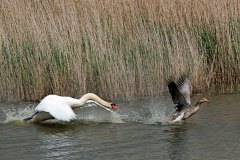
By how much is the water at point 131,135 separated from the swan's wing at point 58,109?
0.65ft

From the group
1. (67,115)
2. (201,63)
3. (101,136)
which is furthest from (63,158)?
(201,63)

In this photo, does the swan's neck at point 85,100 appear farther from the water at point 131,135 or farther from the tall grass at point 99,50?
the tall grass at point 99,50

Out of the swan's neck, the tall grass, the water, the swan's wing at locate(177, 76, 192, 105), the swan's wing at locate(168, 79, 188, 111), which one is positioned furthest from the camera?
the tall grass

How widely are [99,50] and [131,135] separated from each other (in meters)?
2.76

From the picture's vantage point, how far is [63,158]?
6.91 m

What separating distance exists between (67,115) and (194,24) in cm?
389

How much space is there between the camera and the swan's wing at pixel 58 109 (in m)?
8.86

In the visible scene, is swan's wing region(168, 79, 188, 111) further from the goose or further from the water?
the water

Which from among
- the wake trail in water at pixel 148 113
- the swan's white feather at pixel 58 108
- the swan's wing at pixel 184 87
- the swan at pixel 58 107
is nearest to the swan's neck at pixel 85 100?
the swan at pixel 58 107

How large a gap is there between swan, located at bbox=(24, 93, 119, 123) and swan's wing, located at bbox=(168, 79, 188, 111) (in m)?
0.97

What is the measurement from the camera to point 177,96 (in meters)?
9.33

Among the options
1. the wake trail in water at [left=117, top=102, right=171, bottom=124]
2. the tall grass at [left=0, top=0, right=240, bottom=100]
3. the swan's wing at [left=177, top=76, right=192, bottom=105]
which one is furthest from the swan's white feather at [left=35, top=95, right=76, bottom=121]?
the swan's wing at [left=177, top=76, right=192, bottom=105]

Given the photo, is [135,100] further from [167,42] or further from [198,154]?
[198,154]

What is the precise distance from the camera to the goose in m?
9.15
